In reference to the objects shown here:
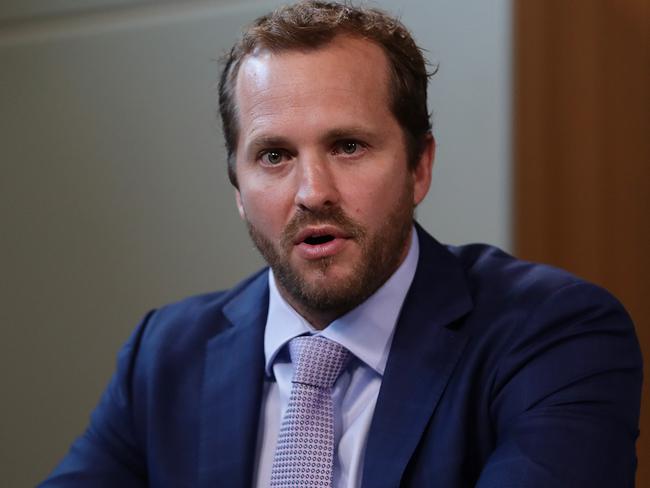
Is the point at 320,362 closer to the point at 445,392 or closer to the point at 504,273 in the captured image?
the point at 445,392

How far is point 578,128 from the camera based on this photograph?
1702mm

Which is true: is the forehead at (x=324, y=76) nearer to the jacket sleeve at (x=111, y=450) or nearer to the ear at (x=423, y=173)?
the ear at (x=423, y=173)

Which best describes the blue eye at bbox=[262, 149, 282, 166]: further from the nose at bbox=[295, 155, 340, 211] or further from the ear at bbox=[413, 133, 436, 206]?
the ear at bbox=[413, 133, 436, 206]

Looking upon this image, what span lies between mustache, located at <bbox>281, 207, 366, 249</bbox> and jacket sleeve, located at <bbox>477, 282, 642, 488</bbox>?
0.78ft

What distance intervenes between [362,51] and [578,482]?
2.02ft

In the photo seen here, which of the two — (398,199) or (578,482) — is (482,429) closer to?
(578,482)

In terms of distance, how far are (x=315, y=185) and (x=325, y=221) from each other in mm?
46

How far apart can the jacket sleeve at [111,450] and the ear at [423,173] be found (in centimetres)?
51

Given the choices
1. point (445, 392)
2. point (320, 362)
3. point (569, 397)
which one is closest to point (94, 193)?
point (320, 362)

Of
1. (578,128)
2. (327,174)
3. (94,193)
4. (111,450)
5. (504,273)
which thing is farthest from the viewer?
(94,193)

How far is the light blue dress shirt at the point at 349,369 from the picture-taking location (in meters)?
1.27

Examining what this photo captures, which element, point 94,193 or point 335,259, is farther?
point 94,193

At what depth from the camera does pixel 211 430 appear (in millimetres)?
1377

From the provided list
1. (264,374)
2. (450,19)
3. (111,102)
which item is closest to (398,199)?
(264,374)
